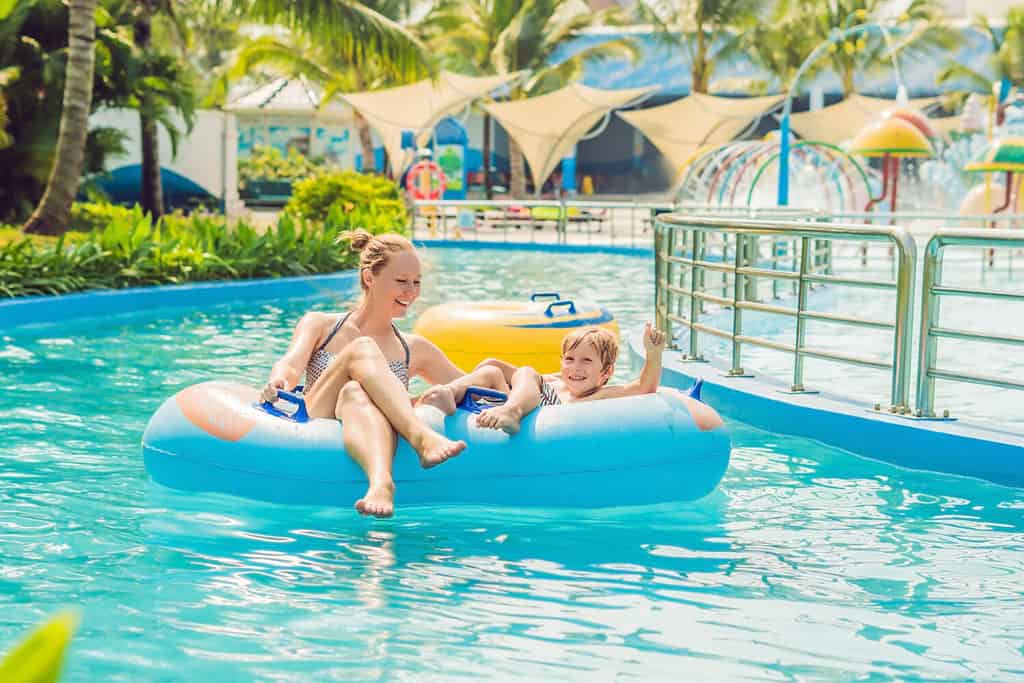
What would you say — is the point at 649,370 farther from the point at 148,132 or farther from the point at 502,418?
the point at 148,132

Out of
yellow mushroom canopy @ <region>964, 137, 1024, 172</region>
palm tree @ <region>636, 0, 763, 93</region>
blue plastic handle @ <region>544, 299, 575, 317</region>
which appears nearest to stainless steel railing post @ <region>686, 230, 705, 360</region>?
blue plastic handle @ <region>544, 299, 575, 317</region>

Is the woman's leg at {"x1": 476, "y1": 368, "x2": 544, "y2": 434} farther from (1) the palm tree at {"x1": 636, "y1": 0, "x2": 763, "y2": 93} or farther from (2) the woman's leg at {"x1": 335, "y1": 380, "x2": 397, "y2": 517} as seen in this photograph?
(1) the palm tree at {"x1": 636, "y1": 0, "x2": 763, "y2": 93}

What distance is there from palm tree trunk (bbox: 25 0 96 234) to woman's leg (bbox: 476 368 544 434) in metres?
12.2

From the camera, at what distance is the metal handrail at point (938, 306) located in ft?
18.4

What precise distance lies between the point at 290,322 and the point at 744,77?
38.0m

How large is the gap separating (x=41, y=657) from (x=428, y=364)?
4790 millimetres

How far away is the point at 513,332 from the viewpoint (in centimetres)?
865

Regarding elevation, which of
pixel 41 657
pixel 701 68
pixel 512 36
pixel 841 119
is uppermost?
pixel 512 36

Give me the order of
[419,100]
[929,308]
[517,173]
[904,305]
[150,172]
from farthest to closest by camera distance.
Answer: [517,173] → [419,100] → [150,172] → [904,305] → [929,308]

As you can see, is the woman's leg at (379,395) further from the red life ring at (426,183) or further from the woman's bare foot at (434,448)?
the red life ring at (426,183)

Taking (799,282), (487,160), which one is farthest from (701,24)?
(799,282)

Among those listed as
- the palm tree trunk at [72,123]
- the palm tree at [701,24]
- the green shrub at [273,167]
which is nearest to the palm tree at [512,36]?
the palm tree at [701,24]

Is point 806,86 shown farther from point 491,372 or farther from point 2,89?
point 491,372

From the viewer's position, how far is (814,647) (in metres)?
3.77
